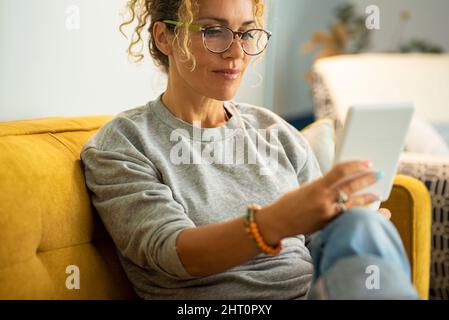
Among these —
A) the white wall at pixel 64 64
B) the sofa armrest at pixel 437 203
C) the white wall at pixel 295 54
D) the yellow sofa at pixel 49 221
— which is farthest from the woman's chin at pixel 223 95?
the white wall at pixel 295 54

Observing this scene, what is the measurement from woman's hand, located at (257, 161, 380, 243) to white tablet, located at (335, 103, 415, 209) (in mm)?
33

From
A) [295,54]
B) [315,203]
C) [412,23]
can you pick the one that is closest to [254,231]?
[315,203]

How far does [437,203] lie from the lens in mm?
2125

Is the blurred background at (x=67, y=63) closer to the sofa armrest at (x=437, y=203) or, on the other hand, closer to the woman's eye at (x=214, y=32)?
the woman's eye at (x=214, y=32)

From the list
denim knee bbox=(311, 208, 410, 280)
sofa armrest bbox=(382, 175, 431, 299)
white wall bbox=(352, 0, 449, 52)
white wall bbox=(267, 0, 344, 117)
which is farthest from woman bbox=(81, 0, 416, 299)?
white wall bbox=(352, 0, 449, 52)

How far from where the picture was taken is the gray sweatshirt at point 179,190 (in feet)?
3.84

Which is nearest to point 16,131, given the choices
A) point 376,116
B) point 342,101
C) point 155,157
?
point 155,157

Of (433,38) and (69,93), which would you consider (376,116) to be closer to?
(69,93)

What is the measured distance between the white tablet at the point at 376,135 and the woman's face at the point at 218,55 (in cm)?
34

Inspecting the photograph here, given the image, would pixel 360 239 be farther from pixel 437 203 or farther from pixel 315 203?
pixel 437 203

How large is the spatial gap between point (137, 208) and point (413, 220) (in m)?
0.79

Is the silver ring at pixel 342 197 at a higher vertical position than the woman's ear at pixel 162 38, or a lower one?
lower

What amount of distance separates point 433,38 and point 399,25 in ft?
0.75

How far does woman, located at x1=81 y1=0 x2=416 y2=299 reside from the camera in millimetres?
1012
